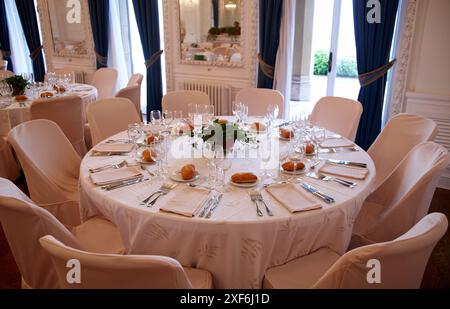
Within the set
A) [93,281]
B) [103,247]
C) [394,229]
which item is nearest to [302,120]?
[394,229]

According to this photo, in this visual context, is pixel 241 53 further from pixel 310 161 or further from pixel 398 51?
pixel 310 161

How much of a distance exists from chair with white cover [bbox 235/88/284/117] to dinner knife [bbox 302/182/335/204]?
1827 mm

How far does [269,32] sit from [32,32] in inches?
197

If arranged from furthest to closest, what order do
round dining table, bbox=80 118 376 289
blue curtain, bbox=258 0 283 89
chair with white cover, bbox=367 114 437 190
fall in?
blue curtain, bbox=258 0 283 89 < chair with white cover, bbox=367 114 437 190 < round dining table, bbox=80 118 376 289

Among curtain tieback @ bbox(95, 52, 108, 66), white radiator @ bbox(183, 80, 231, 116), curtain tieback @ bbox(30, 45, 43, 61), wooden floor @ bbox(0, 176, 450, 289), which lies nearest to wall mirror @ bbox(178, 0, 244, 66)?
white radiator @ bbox(183, 80, 231, 116)

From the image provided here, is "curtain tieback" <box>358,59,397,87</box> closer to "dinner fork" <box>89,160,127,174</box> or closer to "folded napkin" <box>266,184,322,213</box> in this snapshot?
"folded napkin" <box>266,184,322,213</box>

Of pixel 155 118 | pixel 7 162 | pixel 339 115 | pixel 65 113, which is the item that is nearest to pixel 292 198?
pixel 155 118

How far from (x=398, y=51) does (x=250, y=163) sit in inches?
101

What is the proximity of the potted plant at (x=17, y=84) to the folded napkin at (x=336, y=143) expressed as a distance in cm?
332

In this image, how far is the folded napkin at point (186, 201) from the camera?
1520mm

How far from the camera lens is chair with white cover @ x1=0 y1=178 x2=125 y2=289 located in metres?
1.35

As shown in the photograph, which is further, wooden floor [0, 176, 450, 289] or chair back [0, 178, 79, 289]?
wooden floor [0, 176, 450, 289]

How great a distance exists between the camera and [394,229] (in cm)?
190

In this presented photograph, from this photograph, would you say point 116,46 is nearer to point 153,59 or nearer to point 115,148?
point 153,59
